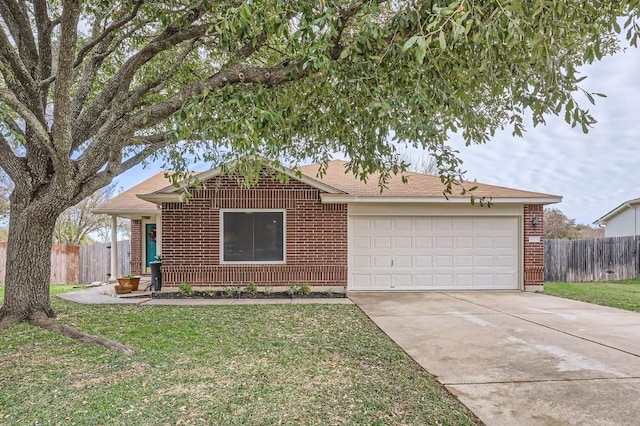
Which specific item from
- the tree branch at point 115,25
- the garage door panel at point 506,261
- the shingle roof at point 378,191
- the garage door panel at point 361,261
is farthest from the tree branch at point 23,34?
the garage door panel at point 506,261

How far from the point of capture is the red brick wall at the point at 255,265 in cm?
1001

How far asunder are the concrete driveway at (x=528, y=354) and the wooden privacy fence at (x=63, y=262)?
38.6 ft

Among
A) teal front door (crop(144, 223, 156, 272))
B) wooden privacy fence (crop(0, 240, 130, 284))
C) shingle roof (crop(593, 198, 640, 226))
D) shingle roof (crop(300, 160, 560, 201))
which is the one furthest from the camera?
shingle roof (crop(593, 198, 640, 226))

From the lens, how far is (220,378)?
413 centimetres

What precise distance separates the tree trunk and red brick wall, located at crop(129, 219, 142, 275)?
7137 millimetres

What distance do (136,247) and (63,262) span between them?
341cm

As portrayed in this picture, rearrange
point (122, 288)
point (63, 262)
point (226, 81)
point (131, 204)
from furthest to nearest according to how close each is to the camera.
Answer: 1. point (63, 262)
2. point (131, 204)
3. point (122, 288)
4. point (226, 81)

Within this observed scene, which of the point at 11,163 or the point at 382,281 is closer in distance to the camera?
the point at 11,163

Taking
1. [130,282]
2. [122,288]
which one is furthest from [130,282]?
[122,288]

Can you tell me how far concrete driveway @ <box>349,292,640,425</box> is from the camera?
3.42m

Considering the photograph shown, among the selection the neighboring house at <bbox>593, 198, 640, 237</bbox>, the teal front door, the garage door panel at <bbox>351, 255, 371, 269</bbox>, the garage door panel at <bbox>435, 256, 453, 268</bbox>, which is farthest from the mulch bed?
the neighboring house at <bbox>593, 198, 640, 237</bbox>

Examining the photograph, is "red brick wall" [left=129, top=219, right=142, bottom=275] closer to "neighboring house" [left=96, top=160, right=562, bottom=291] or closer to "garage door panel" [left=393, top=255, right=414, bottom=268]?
"neighboring house" [left=96, top=160, right=562, bottom=291]

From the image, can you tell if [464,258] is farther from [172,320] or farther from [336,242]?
[172,320]

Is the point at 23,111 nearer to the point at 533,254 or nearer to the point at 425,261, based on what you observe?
the point at 425,261
